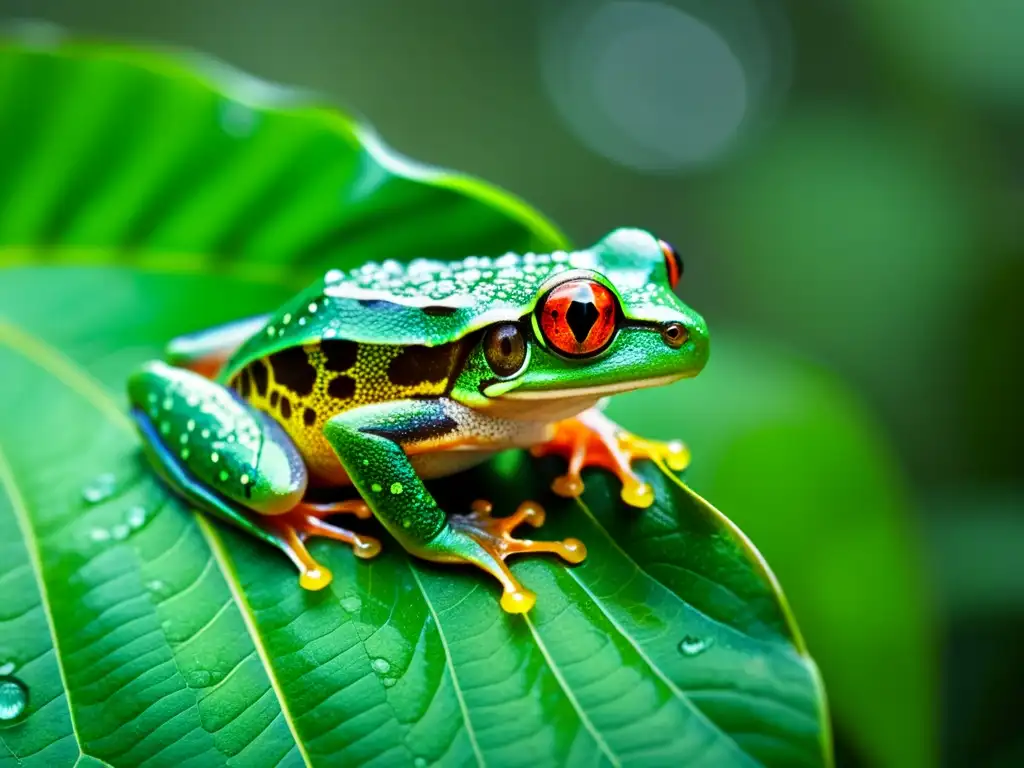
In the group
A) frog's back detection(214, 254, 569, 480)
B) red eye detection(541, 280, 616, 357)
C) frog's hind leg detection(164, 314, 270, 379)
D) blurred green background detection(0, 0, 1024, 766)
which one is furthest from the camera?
blurred green background detection(0, 0, 1024, 766)

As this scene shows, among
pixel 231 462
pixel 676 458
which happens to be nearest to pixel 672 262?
pixel 676 458

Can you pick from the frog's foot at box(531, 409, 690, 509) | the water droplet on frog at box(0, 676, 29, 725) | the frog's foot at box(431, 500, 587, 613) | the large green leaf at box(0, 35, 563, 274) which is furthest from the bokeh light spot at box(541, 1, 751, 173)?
the water droplet on frog at box(0, 676, 29, 725)

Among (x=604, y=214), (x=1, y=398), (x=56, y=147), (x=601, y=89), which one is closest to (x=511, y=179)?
(x=604, y=214)

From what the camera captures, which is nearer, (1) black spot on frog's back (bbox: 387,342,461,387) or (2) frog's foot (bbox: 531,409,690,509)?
(2) frog's foot (bbox: 531,409,690,509)

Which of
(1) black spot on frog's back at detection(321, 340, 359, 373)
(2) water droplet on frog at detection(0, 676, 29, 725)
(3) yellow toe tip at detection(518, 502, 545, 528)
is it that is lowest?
(3) yellow toe tip at detection(518, 502, 545, 528)

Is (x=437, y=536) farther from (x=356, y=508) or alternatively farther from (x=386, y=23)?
(x=386, y=23)

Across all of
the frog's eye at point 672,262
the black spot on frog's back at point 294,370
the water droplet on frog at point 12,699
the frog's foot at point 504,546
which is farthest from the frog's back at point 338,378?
the water droplet on frog at point 12,699

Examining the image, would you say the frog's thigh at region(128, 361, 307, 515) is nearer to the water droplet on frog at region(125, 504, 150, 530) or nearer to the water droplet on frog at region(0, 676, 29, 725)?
the water droplet on frog at region(125, 504, 150, 530)
